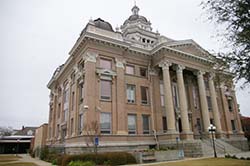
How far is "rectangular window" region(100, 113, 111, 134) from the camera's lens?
73.5 feet

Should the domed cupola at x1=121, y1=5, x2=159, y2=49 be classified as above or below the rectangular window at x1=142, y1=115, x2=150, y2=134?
above

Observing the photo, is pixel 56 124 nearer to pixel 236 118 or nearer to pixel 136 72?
pixel 136 72

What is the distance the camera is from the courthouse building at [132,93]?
22.7 meters

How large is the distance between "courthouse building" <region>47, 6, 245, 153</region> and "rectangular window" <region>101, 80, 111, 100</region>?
92 millimetres

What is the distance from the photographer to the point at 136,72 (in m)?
27.4

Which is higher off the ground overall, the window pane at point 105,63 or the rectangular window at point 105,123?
the window pane at point 105,63

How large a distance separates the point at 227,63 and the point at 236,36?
5.27ft

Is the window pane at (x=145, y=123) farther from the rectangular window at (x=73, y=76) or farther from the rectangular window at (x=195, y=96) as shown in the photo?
the rectangular window at (x=73, y=76)

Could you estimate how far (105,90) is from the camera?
2406 centimetres

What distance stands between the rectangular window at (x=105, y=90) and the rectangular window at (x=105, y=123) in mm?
2051

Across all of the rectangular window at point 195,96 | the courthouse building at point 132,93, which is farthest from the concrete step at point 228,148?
the rectangular window at point 195,96

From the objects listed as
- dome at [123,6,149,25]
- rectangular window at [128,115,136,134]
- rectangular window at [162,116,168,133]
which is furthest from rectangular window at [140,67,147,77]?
dome at [123,6,149,25]

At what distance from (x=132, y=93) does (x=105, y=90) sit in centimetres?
392

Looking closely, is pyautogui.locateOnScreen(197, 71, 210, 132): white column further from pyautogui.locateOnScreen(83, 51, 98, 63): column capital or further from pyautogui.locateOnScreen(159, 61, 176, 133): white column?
pyautogui.locateOnScreen(83, 51, 98, 63): column capital
